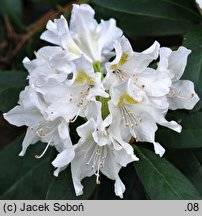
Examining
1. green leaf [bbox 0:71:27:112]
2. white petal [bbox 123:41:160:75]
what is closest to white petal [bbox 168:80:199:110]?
white petal [bbox 123:41:160:75]

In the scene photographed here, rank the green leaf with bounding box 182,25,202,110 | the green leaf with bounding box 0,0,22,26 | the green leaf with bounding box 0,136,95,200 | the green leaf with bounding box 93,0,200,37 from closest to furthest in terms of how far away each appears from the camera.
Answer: the green leaf with bounding box 182,25,202,110 → the green leaf with bounding box 93,0,200,37 → the green leaf with bounding box 0,136,95,200 → the green leaf with bounding box 0,0,22,26

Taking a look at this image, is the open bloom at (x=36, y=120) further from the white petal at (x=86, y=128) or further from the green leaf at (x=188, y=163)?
the green leaf at (x=188, y=163)

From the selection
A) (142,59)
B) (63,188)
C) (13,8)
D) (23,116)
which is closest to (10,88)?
(23,116)

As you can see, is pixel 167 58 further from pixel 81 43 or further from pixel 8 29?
pixel 8 29

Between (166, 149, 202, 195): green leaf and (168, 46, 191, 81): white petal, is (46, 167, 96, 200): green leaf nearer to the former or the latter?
(166, 149, 202, 195): green leaf

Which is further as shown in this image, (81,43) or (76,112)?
(81,43)

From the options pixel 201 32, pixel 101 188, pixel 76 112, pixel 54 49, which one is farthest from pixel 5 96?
pixel 201 32

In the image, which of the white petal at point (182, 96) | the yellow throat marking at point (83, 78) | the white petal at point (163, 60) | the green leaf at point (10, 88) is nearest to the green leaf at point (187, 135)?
the white petal at point (182, 96)
